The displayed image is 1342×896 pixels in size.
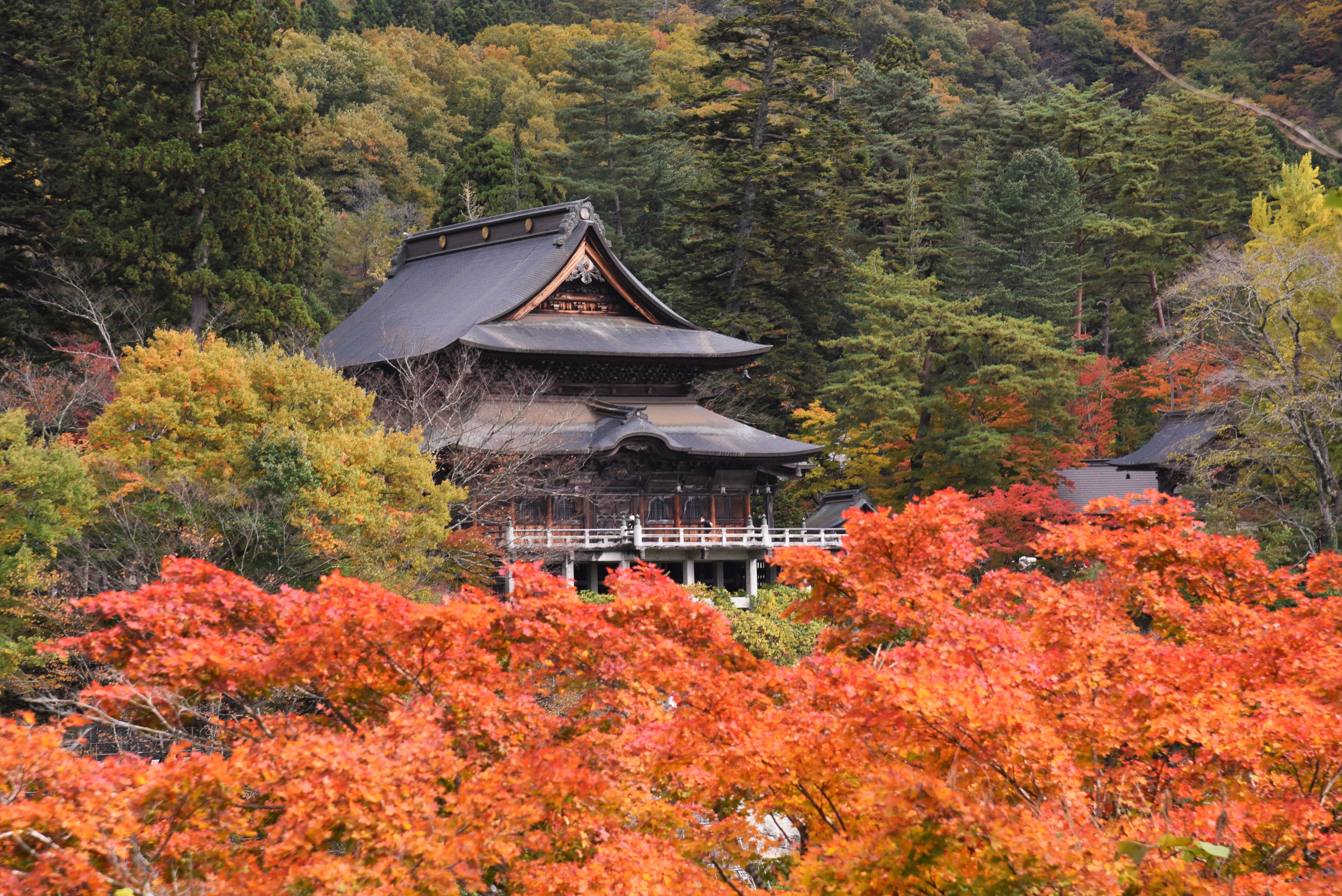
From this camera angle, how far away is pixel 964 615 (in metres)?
9.00

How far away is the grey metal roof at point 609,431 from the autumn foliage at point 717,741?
46.5 feet

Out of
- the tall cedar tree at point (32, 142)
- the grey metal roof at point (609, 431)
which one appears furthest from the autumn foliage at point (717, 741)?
the tall cedar tree at point (32, 142)

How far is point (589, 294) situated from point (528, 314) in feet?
6.12

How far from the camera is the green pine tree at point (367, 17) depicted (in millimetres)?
61875

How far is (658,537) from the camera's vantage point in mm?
25172

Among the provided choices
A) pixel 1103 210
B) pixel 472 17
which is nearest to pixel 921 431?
pixel 1103 210

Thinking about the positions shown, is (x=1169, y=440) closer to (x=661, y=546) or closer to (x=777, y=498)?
(x=777, y=498)

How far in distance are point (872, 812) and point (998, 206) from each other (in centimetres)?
3394

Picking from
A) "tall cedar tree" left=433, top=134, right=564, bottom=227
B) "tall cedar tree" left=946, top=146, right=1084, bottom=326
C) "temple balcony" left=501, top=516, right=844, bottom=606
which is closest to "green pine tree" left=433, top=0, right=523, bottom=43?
"tall cedar tree" left=433, top=134, right=564, bottom=227

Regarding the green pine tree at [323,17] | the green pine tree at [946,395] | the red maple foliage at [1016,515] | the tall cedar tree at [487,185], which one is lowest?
the red maple foliage at [1016,515]

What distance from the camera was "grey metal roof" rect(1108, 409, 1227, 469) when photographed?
3084 centimetres

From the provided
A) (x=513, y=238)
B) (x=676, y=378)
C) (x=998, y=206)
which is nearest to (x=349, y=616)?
(x=676, y=378)

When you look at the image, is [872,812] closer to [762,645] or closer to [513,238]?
[762,645]

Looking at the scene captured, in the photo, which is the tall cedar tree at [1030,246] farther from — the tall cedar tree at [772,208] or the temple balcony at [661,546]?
the temple balcony at [661,546]
